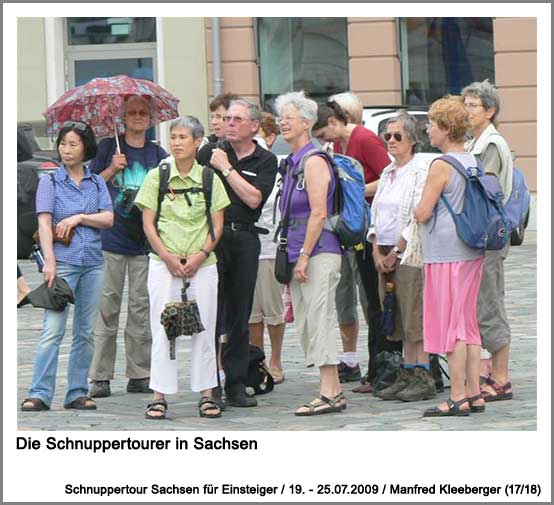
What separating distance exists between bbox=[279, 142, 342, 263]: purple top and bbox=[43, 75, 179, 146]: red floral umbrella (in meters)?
1.35

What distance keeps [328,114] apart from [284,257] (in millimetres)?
1310

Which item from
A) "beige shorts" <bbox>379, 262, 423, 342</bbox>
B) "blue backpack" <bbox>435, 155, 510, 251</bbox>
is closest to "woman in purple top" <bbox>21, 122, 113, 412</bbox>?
"beige shorts" <bbox>379, 262, 423, 342</bbox>

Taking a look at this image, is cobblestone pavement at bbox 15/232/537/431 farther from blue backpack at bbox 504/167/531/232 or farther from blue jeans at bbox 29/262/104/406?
blue backpack at bbox 504/167/531/232

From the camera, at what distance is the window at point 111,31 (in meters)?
26.6

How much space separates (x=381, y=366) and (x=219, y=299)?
4.03ft

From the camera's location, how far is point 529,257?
20719 mm

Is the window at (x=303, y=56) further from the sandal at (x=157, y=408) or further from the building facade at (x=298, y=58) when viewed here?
the sandal at (x=157, y=408)

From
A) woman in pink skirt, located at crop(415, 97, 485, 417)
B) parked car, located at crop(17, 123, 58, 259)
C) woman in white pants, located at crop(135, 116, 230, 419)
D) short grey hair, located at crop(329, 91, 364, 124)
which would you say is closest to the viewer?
woman in pink skirt, located at crop(415, 97, 485, 417)

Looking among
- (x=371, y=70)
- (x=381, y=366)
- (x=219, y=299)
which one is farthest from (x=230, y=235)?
(x=371, y=70)

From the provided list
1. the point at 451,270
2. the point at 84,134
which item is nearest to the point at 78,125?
the point at 84,134

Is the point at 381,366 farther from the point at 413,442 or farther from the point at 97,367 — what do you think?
the point at 413,442

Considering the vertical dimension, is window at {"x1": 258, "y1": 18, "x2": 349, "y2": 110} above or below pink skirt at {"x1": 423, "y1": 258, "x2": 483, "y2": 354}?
above

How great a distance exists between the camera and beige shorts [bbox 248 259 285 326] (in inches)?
471

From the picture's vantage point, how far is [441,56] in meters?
25.3
